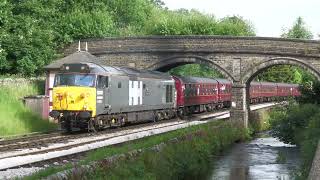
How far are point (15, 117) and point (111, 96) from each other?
4.54 meters

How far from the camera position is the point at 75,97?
23609 millimetres

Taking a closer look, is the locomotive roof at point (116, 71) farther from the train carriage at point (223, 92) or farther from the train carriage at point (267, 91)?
the train carriage at point (267, 91)

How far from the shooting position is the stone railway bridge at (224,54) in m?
37.7

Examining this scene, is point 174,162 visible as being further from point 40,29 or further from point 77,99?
point 40,29

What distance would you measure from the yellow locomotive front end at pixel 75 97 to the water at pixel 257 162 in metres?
5.64

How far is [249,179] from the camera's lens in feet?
60.3

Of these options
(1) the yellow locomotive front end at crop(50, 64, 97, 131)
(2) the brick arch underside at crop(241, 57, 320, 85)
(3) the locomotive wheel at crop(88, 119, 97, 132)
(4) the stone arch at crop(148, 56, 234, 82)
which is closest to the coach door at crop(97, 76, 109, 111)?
(1) the yellow locomotive front end at crop(50, 64, 97, 131)

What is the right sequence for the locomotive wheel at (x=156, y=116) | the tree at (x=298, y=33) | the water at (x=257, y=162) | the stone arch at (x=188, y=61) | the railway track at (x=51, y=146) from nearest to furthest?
the railway track at (x=51, y=146)
the water at (x=257, y=162)
the locomotive wheel at (x=156, y=116)
the stone arch at (x=188, y=61)
the tree at (x=298, y=33)

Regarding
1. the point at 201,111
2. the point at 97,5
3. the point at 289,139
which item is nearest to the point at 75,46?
the point at 201,111

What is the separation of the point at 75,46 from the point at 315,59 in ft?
55.2

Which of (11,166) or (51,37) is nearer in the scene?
(11,166)

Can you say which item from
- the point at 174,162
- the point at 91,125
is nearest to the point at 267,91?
the point at 91,125

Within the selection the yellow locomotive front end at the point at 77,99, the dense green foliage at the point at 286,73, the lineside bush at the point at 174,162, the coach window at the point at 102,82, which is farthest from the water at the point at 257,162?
the dense green foliage at the point at 286,73

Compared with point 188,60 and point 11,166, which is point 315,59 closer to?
point 188,60
